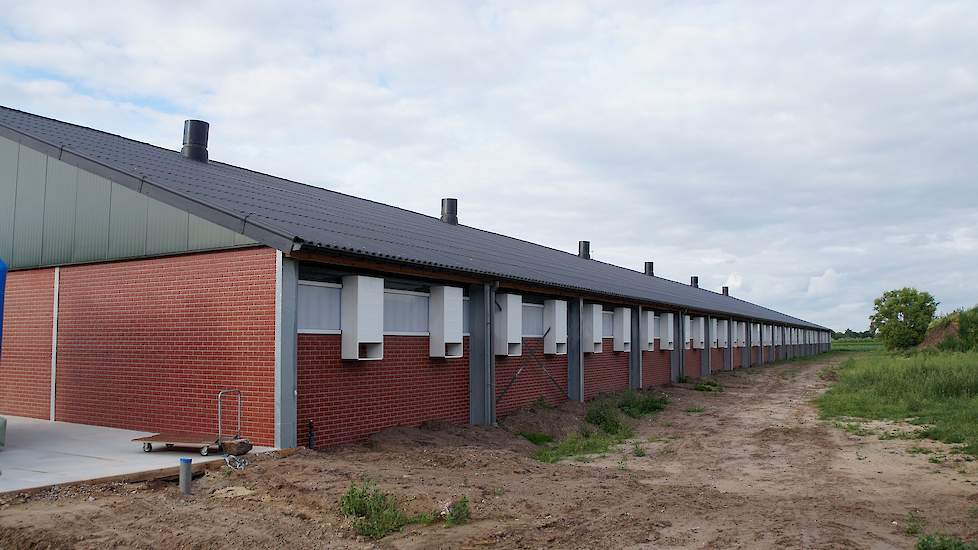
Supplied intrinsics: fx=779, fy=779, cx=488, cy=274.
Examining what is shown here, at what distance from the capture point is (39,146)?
14188mm

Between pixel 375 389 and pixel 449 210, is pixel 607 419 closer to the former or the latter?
pixel 375 389

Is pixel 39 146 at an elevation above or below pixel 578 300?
above

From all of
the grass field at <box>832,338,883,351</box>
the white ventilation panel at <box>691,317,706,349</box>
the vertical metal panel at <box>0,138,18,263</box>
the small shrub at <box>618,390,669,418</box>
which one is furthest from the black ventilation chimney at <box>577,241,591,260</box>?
the grass field at <box>832,338,883,351</box>

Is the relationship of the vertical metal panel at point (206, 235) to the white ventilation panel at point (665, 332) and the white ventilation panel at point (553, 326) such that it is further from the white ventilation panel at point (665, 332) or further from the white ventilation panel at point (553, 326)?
the white ventilation panel at point (665, 332)

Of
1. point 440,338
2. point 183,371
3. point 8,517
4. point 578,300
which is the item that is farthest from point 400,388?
point 578,300

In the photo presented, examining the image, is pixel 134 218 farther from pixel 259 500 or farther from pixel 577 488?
pixel 577 488

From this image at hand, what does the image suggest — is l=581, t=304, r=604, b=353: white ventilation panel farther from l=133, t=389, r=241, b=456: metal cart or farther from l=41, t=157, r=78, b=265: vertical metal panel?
l=41, t=157, r=78, b=265: vertical metal panel

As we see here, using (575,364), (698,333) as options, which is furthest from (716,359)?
(575,364)

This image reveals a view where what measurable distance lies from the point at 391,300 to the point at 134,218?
4386 millimetres

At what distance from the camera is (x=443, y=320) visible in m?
13.7

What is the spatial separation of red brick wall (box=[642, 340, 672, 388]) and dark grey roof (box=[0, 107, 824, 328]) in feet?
21.2

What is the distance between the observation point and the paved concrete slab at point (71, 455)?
343 inches

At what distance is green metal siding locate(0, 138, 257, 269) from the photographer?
39.5 feet

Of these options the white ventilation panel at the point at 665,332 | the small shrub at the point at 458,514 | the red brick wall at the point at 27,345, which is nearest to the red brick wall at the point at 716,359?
the white ventilation panel at the point at 665,332
